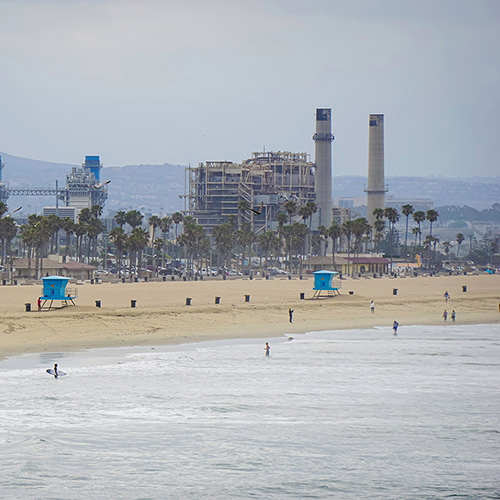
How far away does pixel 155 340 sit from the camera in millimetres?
49750

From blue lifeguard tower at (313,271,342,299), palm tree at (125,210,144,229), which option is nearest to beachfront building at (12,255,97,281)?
palm tree at (125,210,144,229)

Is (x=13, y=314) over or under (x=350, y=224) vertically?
under

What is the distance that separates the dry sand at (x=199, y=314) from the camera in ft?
163

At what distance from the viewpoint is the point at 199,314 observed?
61812 millimetres

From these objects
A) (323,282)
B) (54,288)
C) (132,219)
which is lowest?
(54,288)

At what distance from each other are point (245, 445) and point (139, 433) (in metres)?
3.81

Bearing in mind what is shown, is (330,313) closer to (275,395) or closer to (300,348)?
(300,348)

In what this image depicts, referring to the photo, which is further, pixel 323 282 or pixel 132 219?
pixel 132 219

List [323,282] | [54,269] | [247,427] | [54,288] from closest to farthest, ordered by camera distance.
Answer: [247,427] → [54,288] → [323,282] → [54,269]

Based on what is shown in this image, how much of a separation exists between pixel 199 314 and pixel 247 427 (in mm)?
32281

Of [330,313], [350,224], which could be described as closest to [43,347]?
[330,313]

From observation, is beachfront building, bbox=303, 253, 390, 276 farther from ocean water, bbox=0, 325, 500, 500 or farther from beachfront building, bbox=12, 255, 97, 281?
ocean water, bbox=0, 325, 500, 500

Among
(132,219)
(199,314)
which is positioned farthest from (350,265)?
(199,314)

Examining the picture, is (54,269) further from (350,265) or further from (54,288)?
(350,265)
